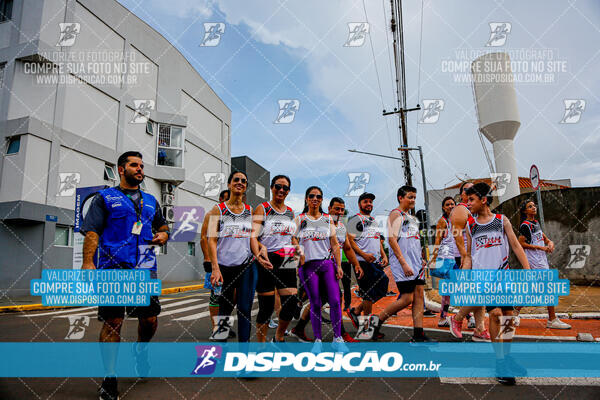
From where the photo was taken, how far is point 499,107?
3164 cm

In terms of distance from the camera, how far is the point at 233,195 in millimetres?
4281

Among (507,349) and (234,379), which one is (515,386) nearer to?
(507,349)

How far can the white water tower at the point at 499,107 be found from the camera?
103 ft

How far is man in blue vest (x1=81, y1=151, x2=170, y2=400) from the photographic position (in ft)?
10.8

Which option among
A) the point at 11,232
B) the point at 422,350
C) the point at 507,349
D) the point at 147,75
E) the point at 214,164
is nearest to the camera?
the point at 507,349

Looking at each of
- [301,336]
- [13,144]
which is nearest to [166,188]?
[13,144]

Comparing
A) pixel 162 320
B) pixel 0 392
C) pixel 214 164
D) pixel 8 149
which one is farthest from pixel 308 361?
pixel 214 164

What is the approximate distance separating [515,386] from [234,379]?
252 cm

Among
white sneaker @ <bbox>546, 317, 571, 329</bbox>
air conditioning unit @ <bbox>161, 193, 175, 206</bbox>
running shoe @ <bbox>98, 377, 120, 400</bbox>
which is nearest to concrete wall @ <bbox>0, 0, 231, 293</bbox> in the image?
air conditioning unit @ <bbox>161, 193, 175, 206</bbox>

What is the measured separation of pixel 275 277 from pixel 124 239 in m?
1.66

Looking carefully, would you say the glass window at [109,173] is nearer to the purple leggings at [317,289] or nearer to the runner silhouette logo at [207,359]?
the runner silhouette logo at [207,359]

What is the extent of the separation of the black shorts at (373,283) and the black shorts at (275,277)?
1763 millimetres

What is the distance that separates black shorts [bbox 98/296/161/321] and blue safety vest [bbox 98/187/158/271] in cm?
35

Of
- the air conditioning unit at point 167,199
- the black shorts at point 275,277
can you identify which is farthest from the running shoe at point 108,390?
the air conditioning unit at point 167,199
